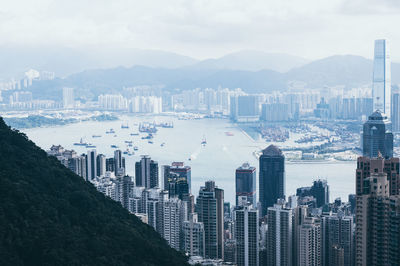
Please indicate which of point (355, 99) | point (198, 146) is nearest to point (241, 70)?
point (355, 99)

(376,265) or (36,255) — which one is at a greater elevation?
(36,255)

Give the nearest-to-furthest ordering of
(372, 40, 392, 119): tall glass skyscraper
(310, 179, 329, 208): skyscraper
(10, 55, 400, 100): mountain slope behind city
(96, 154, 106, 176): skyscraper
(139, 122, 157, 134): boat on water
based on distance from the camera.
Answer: (310, 179, 329, 208): skyscraper < (96, 154, 106, 176): skyscraper < (139, 122, 157, 134): boat on water < (372, 40, 392, 119): tall glass skyscraper < (10, 55, 400, 100): mountain slope behind city

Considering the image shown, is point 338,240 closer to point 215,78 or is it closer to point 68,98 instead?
point 68,98

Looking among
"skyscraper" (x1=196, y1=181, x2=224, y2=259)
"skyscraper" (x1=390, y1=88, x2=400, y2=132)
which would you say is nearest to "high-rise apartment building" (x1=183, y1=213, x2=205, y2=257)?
"skyscraper" (x1=196, y1=181, x2=224, y2=259)

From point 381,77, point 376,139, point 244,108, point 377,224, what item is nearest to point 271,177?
point 376,139

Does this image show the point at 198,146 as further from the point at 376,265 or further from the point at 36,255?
the point at 36,255

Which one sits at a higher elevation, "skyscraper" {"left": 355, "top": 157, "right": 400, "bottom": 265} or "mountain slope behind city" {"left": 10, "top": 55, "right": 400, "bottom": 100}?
"mountain slope behind city" {"left": 10, "top": 55, "right": 400, "bottom": 100}

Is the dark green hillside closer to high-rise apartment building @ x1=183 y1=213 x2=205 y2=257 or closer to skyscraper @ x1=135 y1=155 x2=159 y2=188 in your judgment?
high-rise apartment building @ x1=183 y1=213 x2=205 y2=257

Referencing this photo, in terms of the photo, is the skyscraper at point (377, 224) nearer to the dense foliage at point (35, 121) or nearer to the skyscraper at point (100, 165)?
the skyscraper at point (100, 165)
